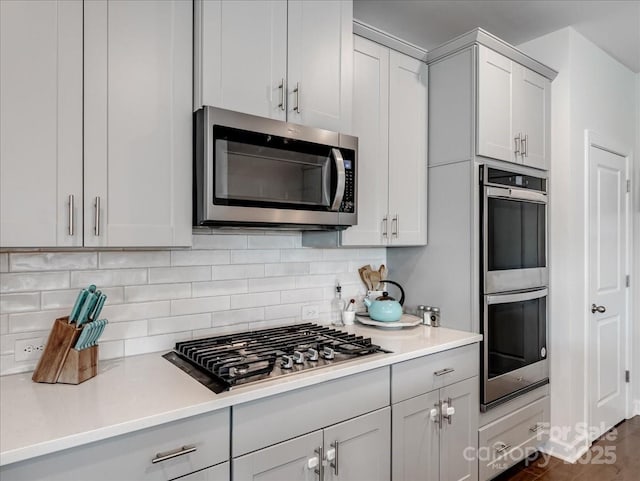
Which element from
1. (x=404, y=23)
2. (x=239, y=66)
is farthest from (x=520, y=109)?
(x=239, y=66)

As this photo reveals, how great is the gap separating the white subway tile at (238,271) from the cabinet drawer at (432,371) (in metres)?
0.82

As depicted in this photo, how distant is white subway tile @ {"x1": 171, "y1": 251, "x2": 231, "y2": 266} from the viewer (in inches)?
74.2

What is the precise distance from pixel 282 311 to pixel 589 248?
2.16m

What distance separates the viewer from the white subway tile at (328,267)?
2391 millimetres

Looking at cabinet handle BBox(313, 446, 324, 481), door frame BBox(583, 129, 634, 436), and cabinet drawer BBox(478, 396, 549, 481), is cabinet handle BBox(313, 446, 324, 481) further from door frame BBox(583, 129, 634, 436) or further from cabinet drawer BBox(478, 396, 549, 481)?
door frame BBox(583, 129, 634, 436)

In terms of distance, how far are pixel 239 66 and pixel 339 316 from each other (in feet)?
4.81

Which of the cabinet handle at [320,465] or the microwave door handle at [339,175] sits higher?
the microwave door handle at [339,175]

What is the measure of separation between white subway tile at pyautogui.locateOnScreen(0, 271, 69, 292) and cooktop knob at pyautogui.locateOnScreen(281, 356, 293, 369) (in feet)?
2.90

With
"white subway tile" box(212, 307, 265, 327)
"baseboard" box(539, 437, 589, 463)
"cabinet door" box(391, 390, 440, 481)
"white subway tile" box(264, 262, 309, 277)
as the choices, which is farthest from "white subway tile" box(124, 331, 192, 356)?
"baseboard" box(539, 437, 589, 463)

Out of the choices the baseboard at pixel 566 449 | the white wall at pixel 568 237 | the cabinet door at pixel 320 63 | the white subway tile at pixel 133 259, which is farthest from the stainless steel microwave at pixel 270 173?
the baseboard at pixel 566 449

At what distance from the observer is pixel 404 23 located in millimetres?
2666

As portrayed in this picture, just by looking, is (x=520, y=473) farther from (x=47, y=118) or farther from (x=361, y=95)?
(x=47, y=118)

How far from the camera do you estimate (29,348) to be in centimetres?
154

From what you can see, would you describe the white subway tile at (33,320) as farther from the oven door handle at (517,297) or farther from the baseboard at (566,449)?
the baseboard at (566,449)
